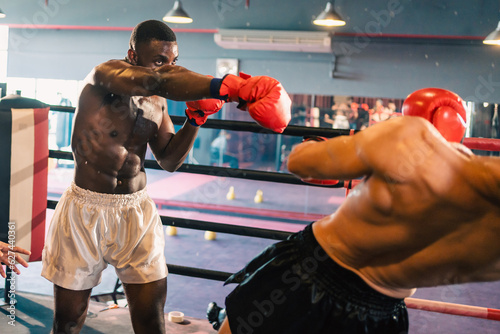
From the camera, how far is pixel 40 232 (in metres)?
2.27

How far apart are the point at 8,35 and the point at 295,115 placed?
6.04 meters

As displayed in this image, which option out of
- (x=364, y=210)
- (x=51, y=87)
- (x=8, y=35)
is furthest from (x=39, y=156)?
(x=8, y=35)

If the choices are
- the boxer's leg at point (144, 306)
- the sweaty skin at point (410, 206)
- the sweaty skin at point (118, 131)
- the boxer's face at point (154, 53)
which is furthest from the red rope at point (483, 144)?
the boxer's leg at point (144, 306)

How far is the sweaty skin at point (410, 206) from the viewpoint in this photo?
1.00 m

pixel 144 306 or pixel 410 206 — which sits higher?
pixel 410 206

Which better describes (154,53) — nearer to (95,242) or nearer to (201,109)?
(201,109)

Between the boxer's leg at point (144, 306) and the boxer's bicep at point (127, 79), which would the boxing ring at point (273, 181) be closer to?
A: the boxer's leg at point (144, 306)

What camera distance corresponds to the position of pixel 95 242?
5.47 feet

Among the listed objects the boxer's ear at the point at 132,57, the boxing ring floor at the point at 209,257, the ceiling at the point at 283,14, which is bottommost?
the boxing ring floor at the point at 209,257

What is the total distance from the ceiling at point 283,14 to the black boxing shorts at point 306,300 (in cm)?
743

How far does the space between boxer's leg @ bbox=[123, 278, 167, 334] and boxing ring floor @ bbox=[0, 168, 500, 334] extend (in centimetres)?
56

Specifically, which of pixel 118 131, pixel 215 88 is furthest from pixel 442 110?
pixel 118 131

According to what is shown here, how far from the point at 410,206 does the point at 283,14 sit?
7871 mm

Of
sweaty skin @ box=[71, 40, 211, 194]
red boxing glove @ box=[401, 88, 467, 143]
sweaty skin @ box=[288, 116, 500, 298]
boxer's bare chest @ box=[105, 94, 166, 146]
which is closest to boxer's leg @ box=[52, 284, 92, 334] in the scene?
sweaty skin @ box=[71, 40, 211, 194]
